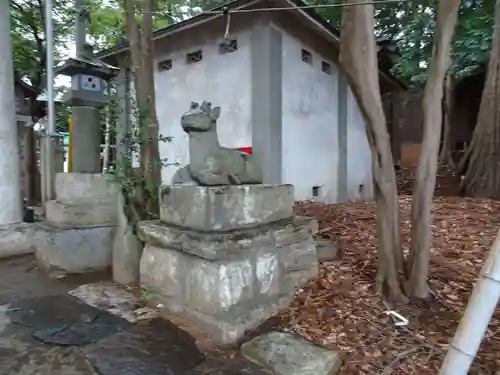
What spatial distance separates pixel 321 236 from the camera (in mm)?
4246

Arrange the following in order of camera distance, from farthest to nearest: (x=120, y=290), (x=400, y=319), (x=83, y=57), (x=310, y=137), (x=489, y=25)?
(x=489, y=25)
(x=310, y=137)
(x=83, y=57)
(x=120, y=290)
(x=400, y=319)

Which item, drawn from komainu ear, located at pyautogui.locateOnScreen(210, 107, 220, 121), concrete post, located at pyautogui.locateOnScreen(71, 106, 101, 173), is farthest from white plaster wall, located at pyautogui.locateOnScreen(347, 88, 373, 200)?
komainu ear, located at pyautogui.locateOnScreen(210, 107, 220, 121)

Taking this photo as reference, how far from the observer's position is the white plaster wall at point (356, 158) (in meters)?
9.18

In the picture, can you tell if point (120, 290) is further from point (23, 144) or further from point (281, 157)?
point (23, 144)

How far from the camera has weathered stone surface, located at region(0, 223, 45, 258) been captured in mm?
5059

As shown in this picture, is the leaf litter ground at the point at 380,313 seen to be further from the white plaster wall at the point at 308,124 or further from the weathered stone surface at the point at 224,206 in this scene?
the white plaster wall at the point at 308,124

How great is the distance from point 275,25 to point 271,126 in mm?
1699

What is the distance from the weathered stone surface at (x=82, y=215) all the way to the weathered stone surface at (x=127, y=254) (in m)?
0.53

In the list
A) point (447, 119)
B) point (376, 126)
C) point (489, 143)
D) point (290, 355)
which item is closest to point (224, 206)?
point (290, 355)

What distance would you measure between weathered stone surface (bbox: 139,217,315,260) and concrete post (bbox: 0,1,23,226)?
2738 millimetres

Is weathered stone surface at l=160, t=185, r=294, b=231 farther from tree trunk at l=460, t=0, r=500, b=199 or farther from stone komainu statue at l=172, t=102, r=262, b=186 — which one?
tree trunk at l=460, t=0, r=500, b=199

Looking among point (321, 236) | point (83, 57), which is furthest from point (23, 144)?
point (321, 236)

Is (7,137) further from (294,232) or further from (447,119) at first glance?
(447,119)

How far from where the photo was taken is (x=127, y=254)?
155 inches
